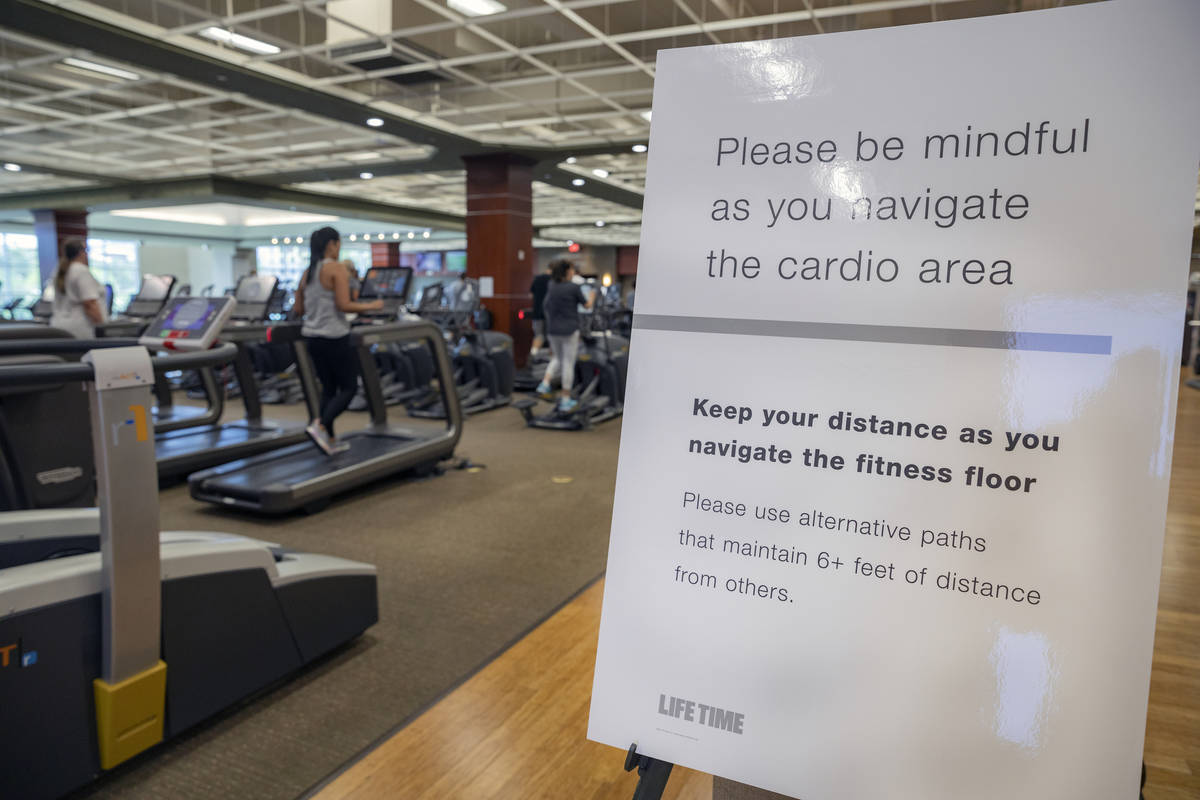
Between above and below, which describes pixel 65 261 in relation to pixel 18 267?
below

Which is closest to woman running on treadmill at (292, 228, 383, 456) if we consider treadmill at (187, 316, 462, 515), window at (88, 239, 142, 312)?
treadmill at (187, 316, 462, 515)

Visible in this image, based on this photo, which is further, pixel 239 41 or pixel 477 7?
pixel 239 41

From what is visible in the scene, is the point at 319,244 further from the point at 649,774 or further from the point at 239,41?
the point at 649,774

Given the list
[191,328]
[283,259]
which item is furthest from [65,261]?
[283,259]

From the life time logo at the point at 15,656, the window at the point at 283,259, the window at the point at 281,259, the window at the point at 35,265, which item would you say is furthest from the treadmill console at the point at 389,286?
the window at the point at 281,259

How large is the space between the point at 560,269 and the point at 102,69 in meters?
5.47

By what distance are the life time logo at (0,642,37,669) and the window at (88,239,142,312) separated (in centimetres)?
2311

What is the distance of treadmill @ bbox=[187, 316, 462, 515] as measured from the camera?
434 centimetres

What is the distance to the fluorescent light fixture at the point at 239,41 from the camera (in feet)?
22.0

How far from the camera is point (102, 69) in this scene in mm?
7754

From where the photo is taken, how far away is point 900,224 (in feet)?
2.76

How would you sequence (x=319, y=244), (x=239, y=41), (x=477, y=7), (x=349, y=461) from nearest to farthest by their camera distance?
(x=319, y=244), (x=349, y=461), (x=477, y=7), (x=239, y=41)

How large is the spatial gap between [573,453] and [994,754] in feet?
18.6

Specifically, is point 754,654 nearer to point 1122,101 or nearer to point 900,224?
point 900,224
